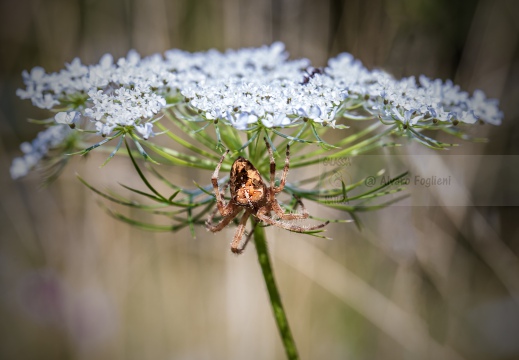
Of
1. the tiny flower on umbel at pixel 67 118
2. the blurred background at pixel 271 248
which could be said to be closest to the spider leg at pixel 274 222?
the tiny flower on umbel at pixel 67 118

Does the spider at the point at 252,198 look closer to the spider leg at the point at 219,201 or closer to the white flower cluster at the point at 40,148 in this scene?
the spider leg at the point at 219,201

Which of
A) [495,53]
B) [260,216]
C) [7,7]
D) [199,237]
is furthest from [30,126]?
[495,53]

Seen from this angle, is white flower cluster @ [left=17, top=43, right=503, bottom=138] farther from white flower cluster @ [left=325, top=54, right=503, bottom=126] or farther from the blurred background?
the blurred background

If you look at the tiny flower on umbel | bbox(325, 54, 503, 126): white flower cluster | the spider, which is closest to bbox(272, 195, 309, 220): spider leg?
the spider

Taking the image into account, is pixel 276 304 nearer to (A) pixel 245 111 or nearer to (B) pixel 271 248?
(A) pixel 245 111

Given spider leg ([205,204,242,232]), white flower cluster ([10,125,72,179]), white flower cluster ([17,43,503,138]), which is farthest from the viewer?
white flower cluster ([10,125,72,179])

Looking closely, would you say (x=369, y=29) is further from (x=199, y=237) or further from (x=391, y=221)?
(x=199, y=237)
